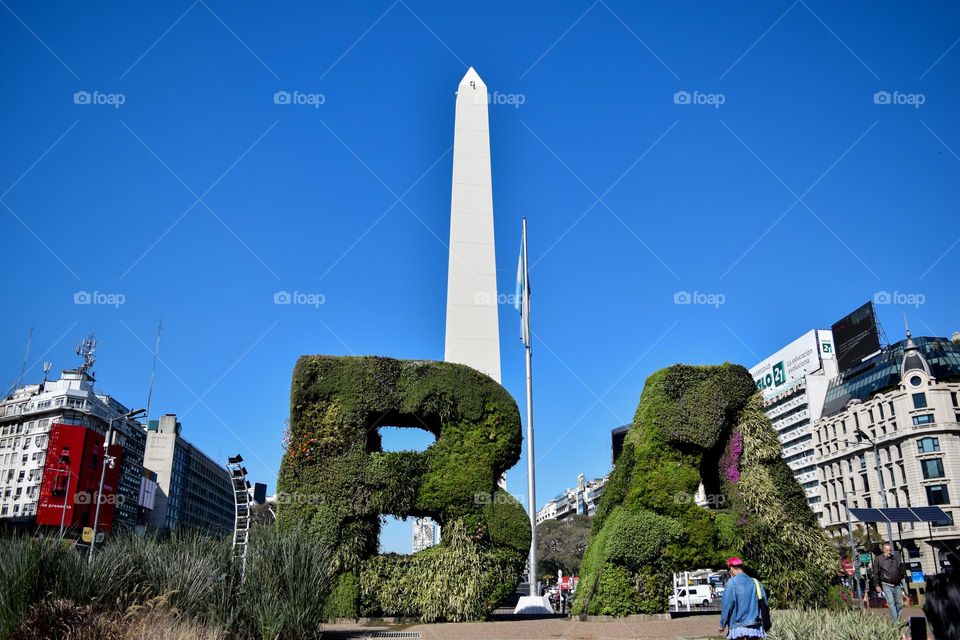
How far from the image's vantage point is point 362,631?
15.1 meters

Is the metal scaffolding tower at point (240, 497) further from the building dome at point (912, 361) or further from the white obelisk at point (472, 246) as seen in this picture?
the building dome at point (912, 361)

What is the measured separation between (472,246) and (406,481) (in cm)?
1419

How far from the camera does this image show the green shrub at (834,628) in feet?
31.9

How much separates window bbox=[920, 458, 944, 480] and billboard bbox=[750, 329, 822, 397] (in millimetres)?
23721

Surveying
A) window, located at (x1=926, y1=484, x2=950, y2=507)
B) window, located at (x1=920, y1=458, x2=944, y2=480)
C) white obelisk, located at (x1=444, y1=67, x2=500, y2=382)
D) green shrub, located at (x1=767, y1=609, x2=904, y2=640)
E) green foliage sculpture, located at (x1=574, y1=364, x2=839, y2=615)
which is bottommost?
green shrub, located at (x1=767, y1=609, x2=904, y2=640)

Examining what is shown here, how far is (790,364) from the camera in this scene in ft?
311

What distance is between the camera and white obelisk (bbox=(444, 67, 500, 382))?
28.1 m

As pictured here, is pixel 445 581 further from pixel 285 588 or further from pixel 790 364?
pixel 790 364

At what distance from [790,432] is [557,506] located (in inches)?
3834

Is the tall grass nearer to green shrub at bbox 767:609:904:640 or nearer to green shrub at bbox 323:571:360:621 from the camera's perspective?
green shrub at bbox 323:571:360:621

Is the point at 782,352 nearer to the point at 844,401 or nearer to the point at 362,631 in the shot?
the point at 844,401

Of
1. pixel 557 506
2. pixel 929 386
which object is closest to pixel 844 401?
pixel 929 386

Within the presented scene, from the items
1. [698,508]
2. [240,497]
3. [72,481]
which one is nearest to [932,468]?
[698,508]

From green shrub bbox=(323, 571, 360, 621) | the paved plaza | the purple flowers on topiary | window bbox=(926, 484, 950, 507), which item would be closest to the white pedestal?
the paved plaza
